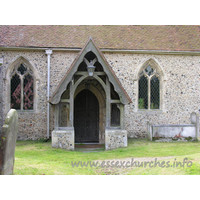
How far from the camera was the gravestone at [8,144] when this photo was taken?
4699 millimetres

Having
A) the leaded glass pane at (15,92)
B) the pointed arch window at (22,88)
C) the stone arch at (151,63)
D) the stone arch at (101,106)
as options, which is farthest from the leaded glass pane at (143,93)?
the leaded glass pane at (15,92)

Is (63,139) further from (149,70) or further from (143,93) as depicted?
(149,70)

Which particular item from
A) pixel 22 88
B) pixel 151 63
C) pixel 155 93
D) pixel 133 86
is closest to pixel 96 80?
pixel 133 86

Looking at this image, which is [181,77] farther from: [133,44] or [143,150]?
[143,150]

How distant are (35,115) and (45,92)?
4.19 ft

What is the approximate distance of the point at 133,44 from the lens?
12.5 m

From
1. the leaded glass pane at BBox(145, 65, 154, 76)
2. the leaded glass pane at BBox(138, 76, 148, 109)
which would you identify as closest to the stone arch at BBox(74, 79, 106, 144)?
the leaded glass pane at BBox(138, 76, 148, 109)

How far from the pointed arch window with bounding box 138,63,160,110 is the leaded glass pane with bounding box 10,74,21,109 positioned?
20.8 ft

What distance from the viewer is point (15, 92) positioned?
12.1 metres

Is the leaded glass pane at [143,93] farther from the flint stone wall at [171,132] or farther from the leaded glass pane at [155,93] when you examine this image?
the flint stone wall at [171,132]

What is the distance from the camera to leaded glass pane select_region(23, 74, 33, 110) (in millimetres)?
12164

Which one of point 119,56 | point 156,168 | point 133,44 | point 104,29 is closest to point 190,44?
point 133,44

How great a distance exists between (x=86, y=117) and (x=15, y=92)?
12.8ft

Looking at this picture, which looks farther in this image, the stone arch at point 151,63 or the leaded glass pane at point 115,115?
the stone arch at point 151,63
